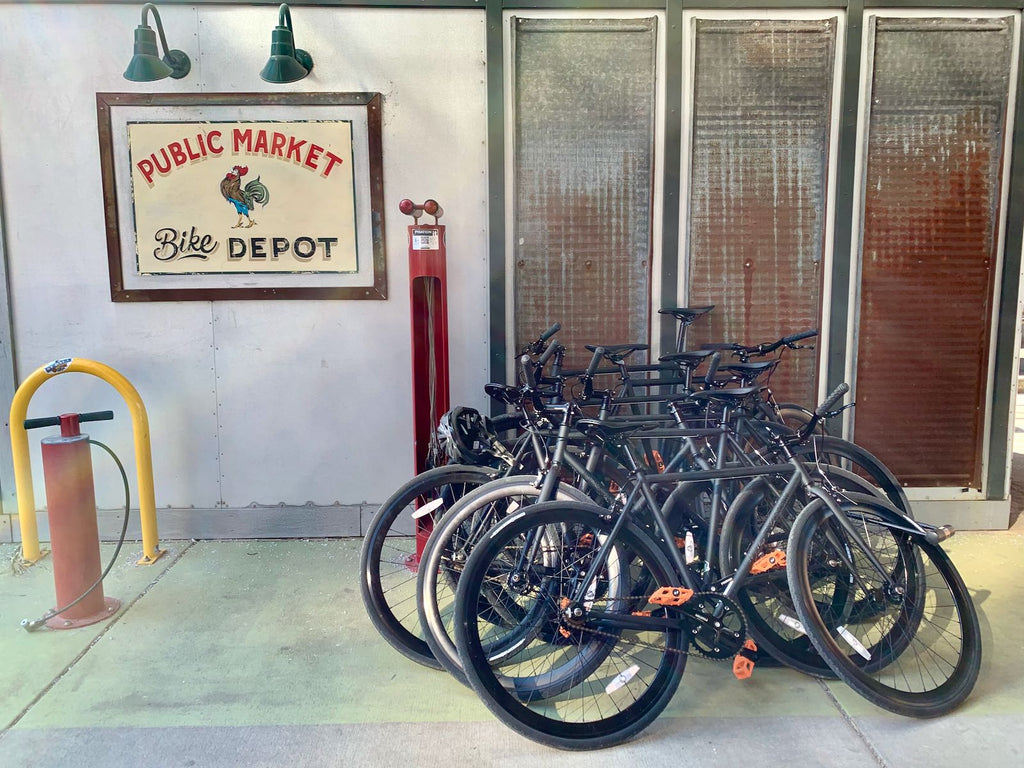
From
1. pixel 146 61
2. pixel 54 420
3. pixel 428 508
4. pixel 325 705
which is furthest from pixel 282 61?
pixel 325 705

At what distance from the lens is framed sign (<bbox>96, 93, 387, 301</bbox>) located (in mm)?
4188

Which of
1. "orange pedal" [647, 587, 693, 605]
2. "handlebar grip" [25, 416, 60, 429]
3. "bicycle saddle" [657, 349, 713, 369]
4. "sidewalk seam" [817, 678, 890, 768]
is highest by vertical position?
"bicycle saddle" [657, 349, 713, 369]

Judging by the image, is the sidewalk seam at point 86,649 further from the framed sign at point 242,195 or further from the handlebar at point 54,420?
the framed sign at point 242,195

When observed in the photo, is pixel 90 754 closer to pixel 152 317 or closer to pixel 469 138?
pixel 152 317

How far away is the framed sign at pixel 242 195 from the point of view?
4.19 m

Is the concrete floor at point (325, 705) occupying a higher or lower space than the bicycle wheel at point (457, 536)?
lower

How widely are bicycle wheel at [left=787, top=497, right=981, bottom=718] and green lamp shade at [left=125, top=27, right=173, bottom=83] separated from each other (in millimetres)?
Answer: 3536

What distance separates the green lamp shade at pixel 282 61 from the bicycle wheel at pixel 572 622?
2529mm

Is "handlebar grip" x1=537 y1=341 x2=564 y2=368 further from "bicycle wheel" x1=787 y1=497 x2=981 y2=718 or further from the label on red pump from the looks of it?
"bicycle wheel" x1=787 y1=497 x2=981 y2=718

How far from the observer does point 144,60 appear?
12.4 ft

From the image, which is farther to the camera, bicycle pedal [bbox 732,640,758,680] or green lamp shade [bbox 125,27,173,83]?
green lamp shade [bbox 125,27,173,83]

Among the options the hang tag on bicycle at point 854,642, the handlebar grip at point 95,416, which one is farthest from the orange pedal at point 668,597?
the handlebar grip at point 95,416

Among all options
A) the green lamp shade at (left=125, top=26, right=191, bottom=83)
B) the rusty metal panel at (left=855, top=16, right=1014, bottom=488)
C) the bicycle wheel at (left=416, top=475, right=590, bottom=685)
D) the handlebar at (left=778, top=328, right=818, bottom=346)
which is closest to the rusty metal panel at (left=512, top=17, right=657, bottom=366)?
the handlebar at (left=778, top=328, right=818, bottom=346)

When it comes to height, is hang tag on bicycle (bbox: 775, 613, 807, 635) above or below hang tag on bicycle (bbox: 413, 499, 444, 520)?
below
